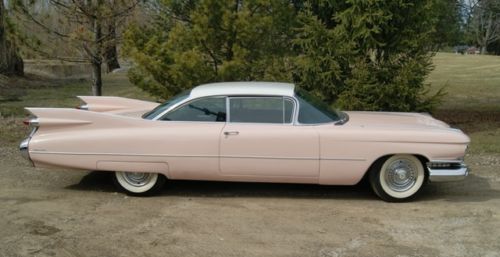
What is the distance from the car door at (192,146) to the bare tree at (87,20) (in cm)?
576

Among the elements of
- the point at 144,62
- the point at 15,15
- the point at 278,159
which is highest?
the point at 15,15

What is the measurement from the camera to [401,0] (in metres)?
10.8

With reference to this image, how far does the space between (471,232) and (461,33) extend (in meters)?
11.0

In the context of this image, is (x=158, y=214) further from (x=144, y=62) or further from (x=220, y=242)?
(x=144, y=62)

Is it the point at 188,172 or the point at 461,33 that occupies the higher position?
the point at 461,33

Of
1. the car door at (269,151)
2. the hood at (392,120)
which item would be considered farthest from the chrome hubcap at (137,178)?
the hood at (392,120)

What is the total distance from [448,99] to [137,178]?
1542cm

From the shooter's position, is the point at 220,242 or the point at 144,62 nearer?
the point at 220,242

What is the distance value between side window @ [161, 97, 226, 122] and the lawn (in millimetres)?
4811

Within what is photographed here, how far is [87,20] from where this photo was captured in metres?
11.6

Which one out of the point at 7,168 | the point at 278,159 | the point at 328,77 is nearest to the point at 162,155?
the point at 278,159

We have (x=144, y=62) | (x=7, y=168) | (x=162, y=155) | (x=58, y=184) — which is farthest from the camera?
(x=144, y=62)

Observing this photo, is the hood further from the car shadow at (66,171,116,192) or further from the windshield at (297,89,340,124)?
the car shadow at (66,171,116,192)

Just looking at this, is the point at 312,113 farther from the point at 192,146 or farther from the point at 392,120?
the point at 192,146
